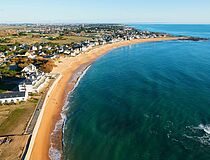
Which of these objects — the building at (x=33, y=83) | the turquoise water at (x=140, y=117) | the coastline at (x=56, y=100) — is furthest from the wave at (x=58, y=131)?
the building at (x=33, y=83)

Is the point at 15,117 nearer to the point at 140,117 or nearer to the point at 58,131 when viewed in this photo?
the point at 58,131

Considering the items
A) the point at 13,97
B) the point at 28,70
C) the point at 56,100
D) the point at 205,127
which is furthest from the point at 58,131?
the point at 28,70

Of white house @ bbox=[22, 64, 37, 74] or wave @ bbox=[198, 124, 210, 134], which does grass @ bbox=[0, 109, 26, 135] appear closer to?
white house @ bbox=[22, 64, 37, 74]

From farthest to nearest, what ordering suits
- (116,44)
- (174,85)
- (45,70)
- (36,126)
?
(116,44) → (45,70) → (174,85) → (36,126)

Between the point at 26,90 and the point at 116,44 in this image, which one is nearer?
the point at 26,90

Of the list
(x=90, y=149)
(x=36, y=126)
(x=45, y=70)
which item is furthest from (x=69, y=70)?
(x=90, y=149)

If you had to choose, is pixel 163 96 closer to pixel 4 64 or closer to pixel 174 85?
pixel 174 85

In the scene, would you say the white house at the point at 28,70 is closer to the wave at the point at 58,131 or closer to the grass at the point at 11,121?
the wave at the point at 58,131

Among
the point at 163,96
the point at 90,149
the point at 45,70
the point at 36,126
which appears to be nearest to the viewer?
the point at 90,149
